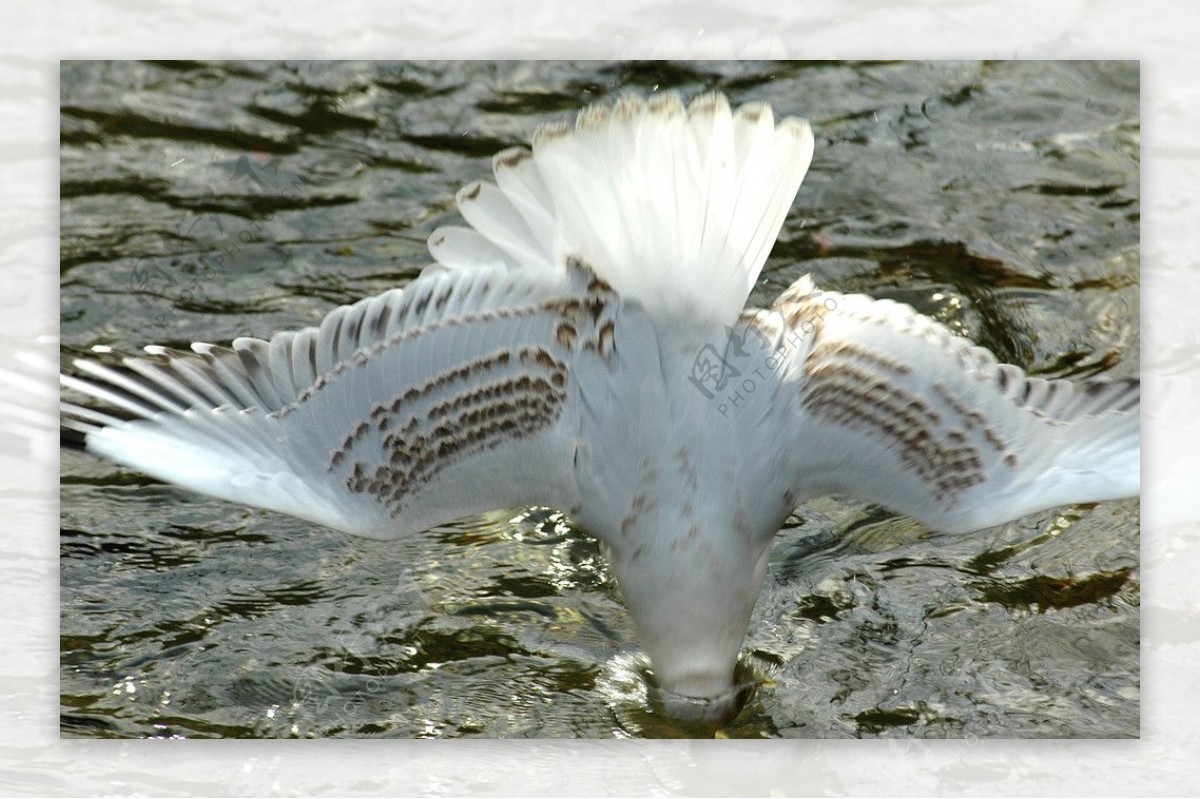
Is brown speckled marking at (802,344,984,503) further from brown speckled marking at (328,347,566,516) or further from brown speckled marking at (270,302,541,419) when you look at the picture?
Result: brown speckled marking at (270,302,541,419)

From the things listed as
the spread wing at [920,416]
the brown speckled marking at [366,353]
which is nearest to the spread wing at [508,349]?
the brown speckled marking at [366,353]

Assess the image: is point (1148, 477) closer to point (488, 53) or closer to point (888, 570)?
point (888, 570)

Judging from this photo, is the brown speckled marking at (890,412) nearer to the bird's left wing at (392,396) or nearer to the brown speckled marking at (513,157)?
the bird's left wing at (392,396)

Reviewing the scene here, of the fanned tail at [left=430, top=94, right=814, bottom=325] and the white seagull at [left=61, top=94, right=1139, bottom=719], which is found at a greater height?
the fanned tail at [left=430, top=94, right=814, bottom=325]

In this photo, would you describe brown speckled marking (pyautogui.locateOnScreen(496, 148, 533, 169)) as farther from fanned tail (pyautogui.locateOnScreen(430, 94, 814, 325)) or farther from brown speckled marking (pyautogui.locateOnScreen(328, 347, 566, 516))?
brown speckled marking (pyautogui.locateOnScreen(328, 347, 566, 516))

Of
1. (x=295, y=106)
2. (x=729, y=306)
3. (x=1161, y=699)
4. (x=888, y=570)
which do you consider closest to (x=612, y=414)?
(x=729, y=306)

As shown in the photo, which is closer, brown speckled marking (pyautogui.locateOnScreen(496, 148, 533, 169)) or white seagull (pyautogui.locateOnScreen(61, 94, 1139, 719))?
white seagull (pyautogui.locateOnScreen(61, 94, 1139, 719))

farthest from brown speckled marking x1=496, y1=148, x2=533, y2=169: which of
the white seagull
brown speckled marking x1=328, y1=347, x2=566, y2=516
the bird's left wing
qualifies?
brown speckled marking x1=328, y1=347, x2=566, y2=516
